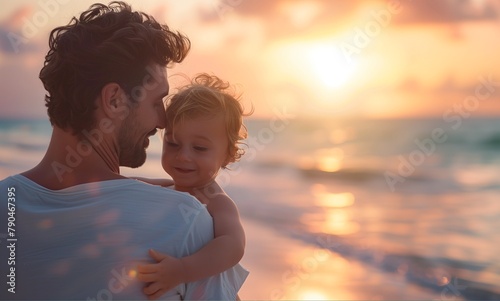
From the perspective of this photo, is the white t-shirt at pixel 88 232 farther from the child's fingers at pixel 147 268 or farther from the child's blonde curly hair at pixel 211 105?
the child's blonde curly hair at pixel 211 105

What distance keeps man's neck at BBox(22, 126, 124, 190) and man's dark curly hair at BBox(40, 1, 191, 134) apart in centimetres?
5

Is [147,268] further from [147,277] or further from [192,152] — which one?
[192,152]

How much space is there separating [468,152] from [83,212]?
852 inches

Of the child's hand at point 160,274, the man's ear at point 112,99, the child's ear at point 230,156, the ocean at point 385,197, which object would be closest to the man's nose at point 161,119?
the man's ear at point 112,99

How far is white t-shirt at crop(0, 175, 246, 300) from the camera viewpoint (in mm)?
2221

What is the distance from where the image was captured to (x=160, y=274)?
2.25m

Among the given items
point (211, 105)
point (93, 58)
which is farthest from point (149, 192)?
point (211, 105)

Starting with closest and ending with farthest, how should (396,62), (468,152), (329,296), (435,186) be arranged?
(329,296) → (435,186) → (468,152) → (396,62)

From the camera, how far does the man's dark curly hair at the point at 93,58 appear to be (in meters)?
2.39

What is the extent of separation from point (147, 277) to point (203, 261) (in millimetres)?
206

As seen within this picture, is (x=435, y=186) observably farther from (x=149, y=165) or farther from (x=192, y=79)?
(x=192, y=79)

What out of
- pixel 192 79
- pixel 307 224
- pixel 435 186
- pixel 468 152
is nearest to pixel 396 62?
pixel 468 152

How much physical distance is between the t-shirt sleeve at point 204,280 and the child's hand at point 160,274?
9 cm

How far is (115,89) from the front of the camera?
95.6 inches
